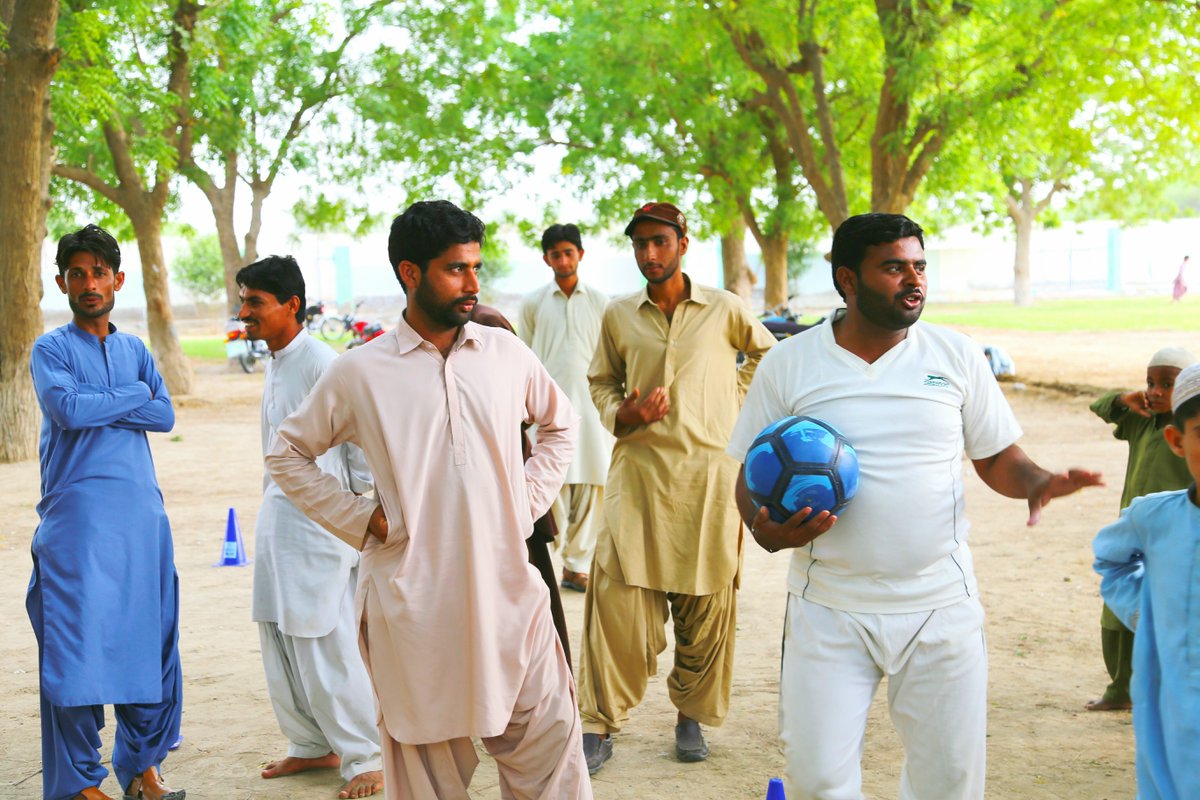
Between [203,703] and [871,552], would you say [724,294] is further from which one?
[203,703]

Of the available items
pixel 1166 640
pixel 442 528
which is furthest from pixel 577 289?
pixel 1166 640

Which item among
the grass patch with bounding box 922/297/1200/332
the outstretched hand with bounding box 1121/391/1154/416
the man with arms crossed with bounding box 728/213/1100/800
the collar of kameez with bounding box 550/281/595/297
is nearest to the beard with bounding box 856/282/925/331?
the man with arms crossed with bounding box 728/213/1100/800

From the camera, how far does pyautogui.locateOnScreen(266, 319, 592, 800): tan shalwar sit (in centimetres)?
375

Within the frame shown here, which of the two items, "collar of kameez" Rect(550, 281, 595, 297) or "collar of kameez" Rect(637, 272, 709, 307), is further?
"collar of kameez" Rect(550, 281, 595, 297)

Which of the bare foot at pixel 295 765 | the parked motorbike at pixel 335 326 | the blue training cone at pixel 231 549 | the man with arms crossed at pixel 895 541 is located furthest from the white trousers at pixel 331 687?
the parked motorbike at pixel 335 326

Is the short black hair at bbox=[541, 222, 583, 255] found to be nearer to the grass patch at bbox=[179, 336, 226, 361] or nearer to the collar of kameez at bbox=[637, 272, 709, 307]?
the collar of kameez at bbox=[637, 272, 709, 307]

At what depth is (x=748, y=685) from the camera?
646 cm

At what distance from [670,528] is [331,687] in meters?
1.49

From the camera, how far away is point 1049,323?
36906 mm

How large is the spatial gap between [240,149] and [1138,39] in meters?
16.2

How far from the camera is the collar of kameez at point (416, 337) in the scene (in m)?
3.87

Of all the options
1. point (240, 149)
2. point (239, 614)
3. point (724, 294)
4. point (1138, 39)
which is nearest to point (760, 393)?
point (724, 294)

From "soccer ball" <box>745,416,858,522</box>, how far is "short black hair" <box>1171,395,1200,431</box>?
2.68 feet

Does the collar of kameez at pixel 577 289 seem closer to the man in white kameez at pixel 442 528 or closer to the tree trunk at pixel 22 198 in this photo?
the man in white kameez at pixel 442 528
